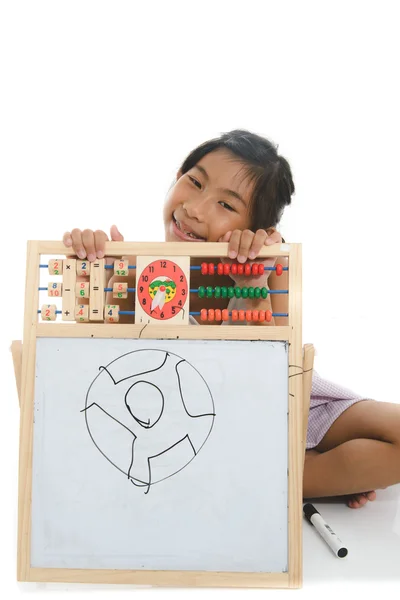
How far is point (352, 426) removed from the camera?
114cm

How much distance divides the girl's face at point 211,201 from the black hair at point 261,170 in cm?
2

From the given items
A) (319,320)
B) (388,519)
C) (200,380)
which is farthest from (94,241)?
(319,320)

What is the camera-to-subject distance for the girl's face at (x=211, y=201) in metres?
1.17

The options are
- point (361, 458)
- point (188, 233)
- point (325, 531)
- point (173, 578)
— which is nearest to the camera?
point (173, 578)

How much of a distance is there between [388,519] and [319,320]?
1.09 m

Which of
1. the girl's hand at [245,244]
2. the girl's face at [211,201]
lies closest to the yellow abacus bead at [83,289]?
the girl's hand at [245,244]

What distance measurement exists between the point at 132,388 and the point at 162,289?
5.7 inches

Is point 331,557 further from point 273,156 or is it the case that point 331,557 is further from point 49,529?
point 273,156

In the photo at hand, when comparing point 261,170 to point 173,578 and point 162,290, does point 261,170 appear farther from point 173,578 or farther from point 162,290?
point 173,578

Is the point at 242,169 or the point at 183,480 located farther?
the point at 242,169

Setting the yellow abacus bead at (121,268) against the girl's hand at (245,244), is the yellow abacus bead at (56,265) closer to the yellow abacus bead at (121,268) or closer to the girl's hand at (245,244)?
the yellow abacus bead at (121,268)

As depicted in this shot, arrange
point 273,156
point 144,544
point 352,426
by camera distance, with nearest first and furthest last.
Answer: point 144,544
point 352,426
point 273,156

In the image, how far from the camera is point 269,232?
975mm

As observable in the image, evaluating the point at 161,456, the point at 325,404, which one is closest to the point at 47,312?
the point at 161,456
